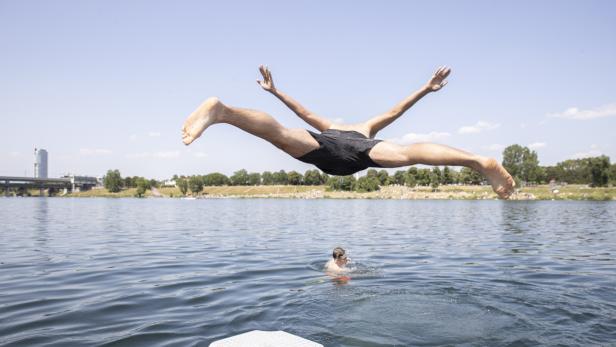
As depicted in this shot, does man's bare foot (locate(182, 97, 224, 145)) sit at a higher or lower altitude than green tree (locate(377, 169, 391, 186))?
lower

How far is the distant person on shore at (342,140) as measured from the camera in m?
5.18

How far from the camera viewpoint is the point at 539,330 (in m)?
8.44

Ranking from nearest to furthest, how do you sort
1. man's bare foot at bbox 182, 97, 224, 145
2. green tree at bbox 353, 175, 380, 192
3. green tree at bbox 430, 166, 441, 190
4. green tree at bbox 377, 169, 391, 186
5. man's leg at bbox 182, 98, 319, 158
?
1. man's bare foot at bbox 182, 97, 224, 145
2. man's leg at bbox 182, 98, 319, 158
3. green tree at bbox 430, 166, 441, 190
4. green tree at bbox 353, 175, 380, 192
5. green tree at bbox 377, 169, 391, 186

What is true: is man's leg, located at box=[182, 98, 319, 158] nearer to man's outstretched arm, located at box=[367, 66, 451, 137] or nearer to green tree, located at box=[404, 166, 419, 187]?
man's outstretched arm, located at box=[367, 66, 451, 137]

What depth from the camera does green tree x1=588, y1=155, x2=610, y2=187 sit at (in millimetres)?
124438

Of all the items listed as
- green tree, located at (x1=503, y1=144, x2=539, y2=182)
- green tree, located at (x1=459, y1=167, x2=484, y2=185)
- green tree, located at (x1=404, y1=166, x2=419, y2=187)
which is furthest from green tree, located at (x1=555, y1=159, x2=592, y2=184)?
green tree, located at (x1=404, y1=166, x2=419, y2=187)

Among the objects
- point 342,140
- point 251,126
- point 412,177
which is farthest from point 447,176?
point 251,126

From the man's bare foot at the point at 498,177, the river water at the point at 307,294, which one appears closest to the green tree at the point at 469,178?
the river water at the point at 307,294

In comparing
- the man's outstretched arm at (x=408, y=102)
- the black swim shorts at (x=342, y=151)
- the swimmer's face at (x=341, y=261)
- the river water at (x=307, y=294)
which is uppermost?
the man's outstretched arm at (x=408, y=102)

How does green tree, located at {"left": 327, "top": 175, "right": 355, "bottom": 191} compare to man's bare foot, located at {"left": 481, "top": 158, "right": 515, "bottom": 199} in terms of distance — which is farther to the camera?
green tree, located at {"left": 327, "top": 175, "right": 355, "bottom": 191}

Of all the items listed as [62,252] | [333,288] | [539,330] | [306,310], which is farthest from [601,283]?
[62,252]

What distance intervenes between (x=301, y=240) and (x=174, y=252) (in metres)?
8.08

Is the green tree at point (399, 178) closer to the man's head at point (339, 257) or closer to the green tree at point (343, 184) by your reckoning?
the green tree at point (343, 184)

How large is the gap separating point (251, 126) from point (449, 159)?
2.40 m
